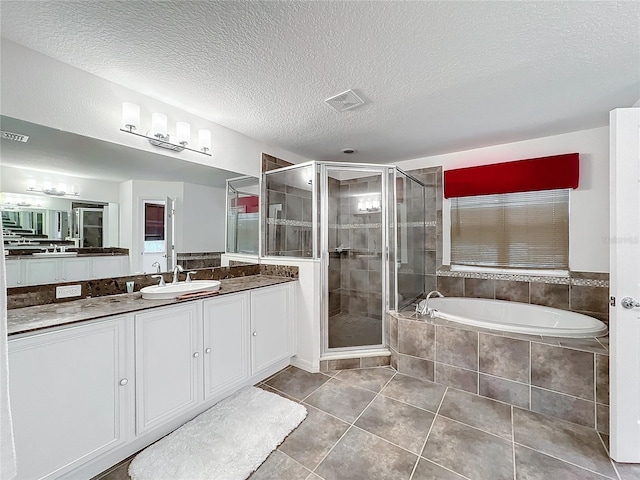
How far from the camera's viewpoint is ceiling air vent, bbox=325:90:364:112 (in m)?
2.00

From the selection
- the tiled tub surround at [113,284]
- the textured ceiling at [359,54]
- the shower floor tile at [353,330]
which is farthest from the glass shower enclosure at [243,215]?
the shower floor tile at [353,330]

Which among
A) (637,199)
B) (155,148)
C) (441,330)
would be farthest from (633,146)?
(155,148)

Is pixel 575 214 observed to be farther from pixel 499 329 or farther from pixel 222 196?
pixel 222 196

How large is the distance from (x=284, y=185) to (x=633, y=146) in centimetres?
259

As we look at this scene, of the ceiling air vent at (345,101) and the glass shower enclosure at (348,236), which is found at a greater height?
the ceiling air vent at (345,101)

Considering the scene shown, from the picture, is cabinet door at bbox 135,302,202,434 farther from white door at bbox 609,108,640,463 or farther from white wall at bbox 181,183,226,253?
white door at bbox 609,108,640,463

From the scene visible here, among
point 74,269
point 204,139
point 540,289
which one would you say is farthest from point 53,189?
point 540,289

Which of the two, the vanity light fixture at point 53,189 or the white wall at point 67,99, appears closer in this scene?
the white wall at point 67,99

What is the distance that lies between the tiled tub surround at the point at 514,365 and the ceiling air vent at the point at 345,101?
6.34 ft

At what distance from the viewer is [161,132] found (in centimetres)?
202

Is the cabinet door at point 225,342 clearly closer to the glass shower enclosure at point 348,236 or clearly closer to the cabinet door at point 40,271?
the glass shower enclosure at point 348,236

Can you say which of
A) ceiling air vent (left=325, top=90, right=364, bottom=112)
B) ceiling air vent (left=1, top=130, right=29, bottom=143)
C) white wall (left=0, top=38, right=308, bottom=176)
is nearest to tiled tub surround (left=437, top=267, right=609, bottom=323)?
ceiling air vent (left=325, top=90, right=364, bottom=112)

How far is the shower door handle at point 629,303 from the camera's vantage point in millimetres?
1468

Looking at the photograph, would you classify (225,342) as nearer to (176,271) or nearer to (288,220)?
(176,271)
